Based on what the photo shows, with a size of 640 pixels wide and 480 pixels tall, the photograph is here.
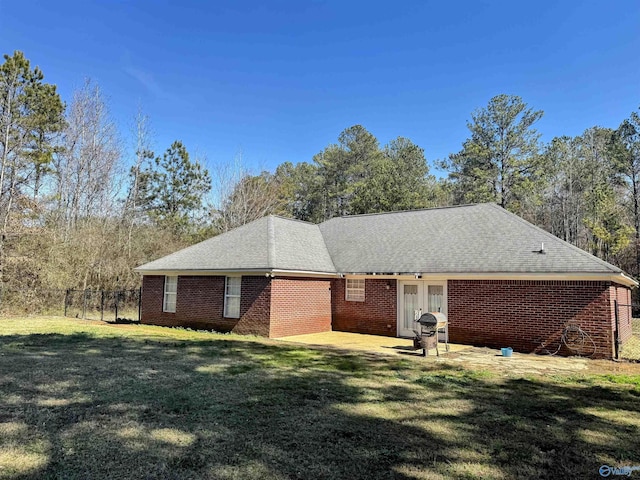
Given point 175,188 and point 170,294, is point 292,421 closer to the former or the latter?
point 170,294

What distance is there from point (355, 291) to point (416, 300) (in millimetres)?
2647

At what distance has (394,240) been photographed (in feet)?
53.4

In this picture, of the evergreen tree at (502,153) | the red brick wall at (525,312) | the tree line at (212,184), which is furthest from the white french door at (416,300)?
the evergreen tree at (502,153)

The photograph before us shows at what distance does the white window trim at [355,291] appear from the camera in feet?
50.2

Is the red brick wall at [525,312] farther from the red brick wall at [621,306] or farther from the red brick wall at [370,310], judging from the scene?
the red brick wall at [370,310]

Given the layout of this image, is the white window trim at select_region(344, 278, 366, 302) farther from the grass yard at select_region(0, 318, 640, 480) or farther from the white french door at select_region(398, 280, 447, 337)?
the grass yard at select_region(0, 318, 640, 480)

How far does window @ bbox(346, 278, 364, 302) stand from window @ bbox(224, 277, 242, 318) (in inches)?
173

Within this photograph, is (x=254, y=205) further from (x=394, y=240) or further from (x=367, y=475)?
(x=367, y=475)

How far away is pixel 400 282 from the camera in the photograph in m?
14.2

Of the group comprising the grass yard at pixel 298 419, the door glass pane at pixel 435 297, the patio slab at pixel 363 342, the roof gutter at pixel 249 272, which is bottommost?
the patio slab at pixel 363 342

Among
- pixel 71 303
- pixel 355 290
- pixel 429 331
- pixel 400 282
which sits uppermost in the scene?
pixel 400 282

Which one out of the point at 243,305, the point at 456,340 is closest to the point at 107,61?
the point at 243,305

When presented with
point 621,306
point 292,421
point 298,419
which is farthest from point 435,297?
point 292,421

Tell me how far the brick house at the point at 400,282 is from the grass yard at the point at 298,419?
337cm
